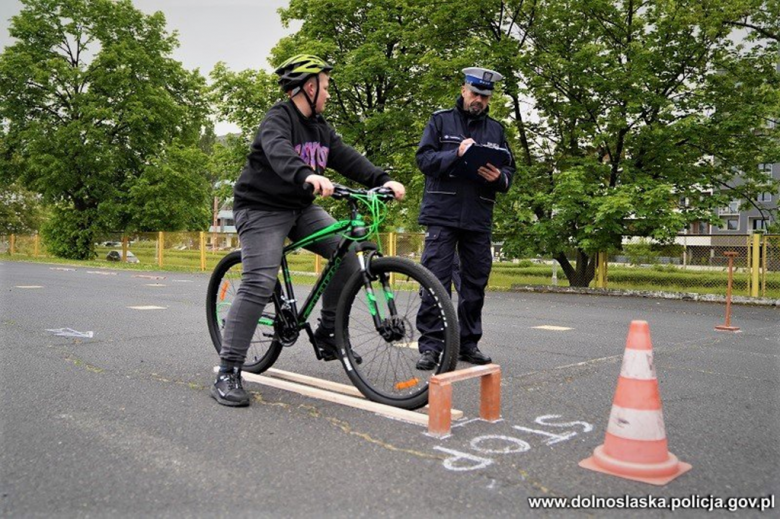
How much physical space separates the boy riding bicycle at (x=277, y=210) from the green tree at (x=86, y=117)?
32018mm

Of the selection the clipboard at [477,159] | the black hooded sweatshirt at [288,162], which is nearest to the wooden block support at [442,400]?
the black hooded sweatshirt at [288,162]

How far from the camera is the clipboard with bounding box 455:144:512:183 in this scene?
15.9 feet

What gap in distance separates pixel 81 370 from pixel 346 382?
6.15ft

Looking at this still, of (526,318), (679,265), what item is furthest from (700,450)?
(679,265)

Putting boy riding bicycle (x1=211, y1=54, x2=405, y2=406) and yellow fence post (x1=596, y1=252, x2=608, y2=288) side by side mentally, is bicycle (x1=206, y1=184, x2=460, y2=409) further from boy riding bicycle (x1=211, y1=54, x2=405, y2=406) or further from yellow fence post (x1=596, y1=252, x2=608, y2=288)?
yellow fence post (x1=596, y1=252, x2=608, y2=288)

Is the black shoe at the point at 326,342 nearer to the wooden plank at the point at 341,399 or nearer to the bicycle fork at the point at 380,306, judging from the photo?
the wooden plank at the point at 341,399

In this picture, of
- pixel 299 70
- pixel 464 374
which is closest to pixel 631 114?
pixel 299 70

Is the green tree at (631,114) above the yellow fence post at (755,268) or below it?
above

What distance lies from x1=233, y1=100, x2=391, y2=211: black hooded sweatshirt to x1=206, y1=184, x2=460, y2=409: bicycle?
0.25m

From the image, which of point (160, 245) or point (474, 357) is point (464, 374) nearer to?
point (474, 357)

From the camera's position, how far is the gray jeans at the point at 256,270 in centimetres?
410

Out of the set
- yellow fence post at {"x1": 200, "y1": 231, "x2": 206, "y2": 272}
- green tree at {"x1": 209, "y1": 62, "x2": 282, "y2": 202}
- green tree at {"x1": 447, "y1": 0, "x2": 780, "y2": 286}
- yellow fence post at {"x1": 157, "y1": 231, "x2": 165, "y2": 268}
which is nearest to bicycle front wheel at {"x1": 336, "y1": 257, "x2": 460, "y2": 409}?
green tree at {"x1": 447, "y1": 0, "x2": 780, "y2": 286}

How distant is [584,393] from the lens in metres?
4.34

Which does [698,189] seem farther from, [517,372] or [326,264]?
[326,264]
